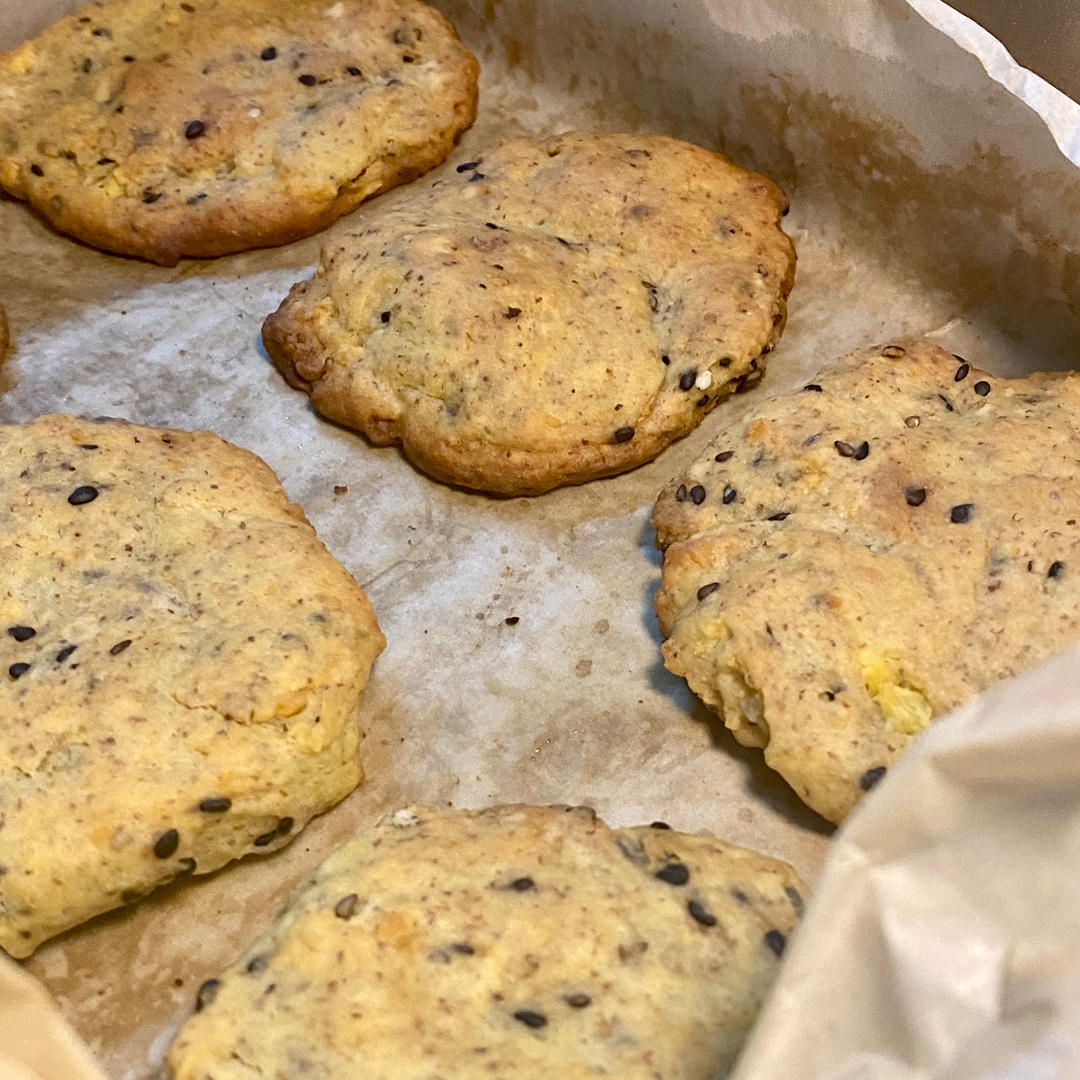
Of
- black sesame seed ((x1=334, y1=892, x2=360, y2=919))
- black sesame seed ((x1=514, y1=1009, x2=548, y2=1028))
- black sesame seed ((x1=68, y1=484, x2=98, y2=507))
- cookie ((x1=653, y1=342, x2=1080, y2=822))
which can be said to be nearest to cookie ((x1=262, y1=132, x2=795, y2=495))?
cookie ((x1=653, y1=342, x2=1080, y2=822))

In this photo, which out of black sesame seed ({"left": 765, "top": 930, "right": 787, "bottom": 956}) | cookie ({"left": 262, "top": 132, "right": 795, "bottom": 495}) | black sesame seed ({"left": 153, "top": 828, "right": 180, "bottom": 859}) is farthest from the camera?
cookie ({"left": 262, "top": 132, "right": 795, "bottom": 495})

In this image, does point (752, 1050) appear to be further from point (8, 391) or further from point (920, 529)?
point (8, 391)

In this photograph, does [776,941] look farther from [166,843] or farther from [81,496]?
[81,496]

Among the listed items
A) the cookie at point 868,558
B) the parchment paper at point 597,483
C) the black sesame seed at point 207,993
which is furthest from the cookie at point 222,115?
the black sesame seed at point 207,993

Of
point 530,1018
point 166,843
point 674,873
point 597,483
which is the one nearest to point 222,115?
point 597,483

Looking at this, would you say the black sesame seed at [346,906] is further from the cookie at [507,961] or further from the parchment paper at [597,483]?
the parchment paper at [597,483]

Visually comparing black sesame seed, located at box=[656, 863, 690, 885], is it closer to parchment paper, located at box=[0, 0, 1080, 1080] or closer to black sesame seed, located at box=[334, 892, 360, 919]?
parchment paper, located at box=[0, 0, 1080, 1080]
